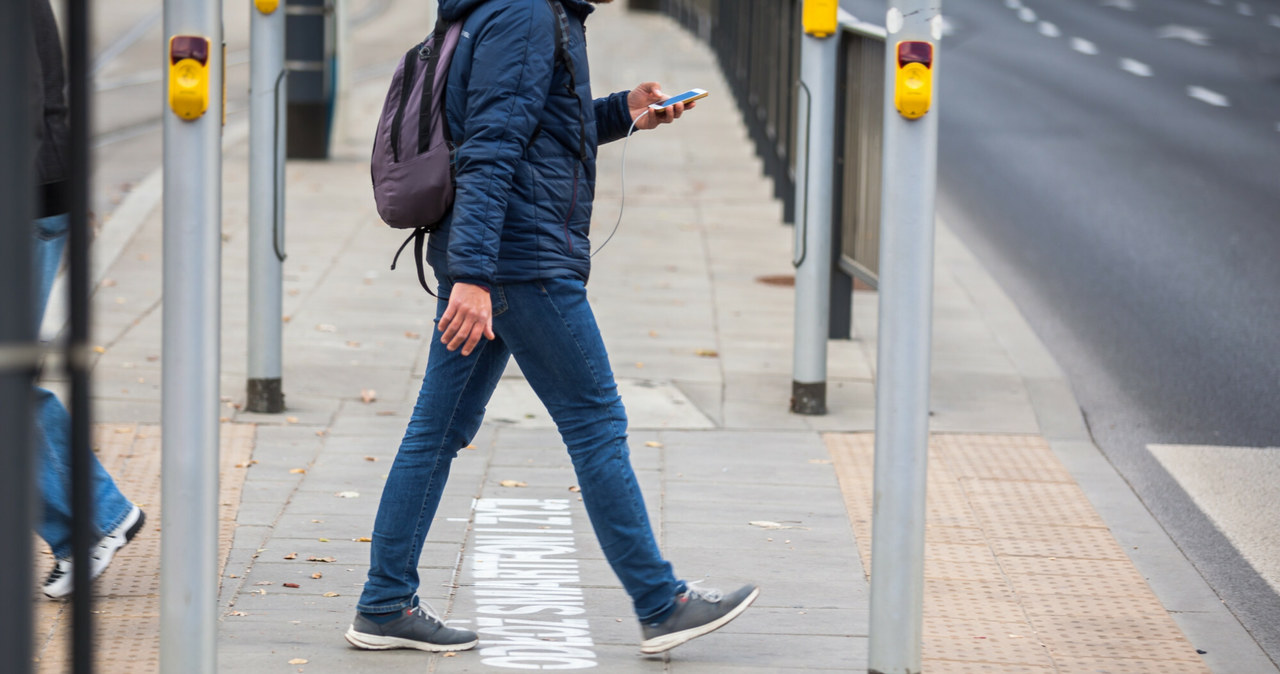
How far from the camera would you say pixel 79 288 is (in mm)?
1894

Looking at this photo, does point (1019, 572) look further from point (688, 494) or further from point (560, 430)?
point (560, 430)

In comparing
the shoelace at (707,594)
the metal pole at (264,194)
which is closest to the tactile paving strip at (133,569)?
the metal pole at (264,194)

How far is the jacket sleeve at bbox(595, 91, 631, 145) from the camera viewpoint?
387 cm

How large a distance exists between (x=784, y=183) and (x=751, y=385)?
4983mm

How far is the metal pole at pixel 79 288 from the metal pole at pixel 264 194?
13.8ft

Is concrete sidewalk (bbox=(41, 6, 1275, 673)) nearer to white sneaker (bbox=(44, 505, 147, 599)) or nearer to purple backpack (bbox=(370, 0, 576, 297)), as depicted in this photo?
white sneaker (bbox=(44, 505, 147, 599))

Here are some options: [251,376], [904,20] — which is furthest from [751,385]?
[904,20]

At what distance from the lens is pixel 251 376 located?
6.15 meters

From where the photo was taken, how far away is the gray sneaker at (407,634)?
146 inches

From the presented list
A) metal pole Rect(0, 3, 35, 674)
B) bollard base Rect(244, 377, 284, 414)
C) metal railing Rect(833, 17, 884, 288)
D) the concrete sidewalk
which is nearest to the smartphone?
the concrete sidewalk

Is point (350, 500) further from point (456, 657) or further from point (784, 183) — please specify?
point (784, 183)

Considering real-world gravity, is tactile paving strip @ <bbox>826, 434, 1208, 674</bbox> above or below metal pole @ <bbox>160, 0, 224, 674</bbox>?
below

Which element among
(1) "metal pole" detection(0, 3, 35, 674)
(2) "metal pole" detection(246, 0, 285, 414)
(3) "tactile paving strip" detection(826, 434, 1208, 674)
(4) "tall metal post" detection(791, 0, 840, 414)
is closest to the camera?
(1) "metal pole" detection(0, 3, 35, 674)

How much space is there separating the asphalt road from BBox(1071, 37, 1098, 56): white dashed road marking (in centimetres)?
35
